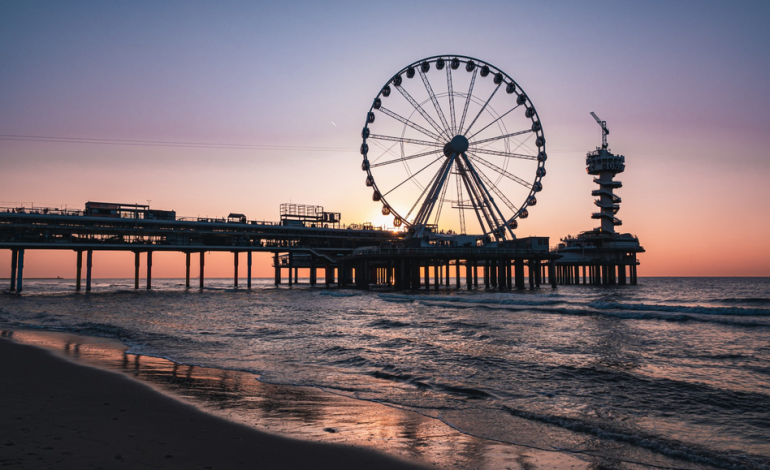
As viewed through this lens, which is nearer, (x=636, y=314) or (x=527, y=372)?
(x=527, y=372)

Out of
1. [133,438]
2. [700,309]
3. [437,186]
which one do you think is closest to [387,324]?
[133,438]

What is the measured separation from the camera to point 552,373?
12.1 m

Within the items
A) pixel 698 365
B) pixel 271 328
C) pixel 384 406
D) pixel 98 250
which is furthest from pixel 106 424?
pixel 98 250

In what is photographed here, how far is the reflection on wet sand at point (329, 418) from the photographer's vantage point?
6461 millimetres

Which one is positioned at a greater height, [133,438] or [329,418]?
[133,438]

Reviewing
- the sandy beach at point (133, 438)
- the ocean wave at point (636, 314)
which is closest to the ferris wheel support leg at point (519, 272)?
the ocean wave at point (636, 314)

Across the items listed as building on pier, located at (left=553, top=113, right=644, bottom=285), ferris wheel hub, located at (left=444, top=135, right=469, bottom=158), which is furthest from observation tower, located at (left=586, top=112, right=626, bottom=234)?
ferris wheel hub, located at (left=444, top=135, right=469, bottom=158)

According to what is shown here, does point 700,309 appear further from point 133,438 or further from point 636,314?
point 133,438

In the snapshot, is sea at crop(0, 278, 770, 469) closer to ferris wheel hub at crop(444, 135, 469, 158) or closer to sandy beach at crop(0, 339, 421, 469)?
sandy beach at crop(0, 339, 421, 469)

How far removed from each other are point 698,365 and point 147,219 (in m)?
67.6

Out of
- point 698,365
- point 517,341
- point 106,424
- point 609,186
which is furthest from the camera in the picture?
point 609,186

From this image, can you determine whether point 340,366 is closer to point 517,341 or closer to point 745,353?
point 517,341

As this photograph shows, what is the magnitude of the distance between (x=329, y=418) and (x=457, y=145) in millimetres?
46193

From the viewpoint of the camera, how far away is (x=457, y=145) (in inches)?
2040
